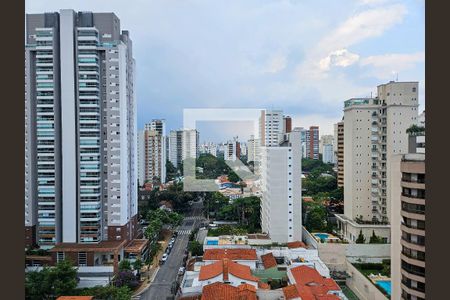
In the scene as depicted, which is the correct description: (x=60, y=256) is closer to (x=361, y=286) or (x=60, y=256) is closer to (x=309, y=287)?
(x=309, y=287)

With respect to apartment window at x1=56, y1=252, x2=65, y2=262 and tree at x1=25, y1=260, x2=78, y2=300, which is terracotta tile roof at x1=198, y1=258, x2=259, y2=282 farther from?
apartment window at x1=56, y1=252, x2=65, y2=262

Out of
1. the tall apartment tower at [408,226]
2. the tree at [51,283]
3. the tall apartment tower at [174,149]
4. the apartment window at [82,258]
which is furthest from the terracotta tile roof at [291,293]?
the tall apartment tower at [174,149]

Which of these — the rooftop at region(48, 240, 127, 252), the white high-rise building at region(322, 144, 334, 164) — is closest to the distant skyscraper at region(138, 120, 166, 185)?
the rooftop at region(48, 240, 127, 252)

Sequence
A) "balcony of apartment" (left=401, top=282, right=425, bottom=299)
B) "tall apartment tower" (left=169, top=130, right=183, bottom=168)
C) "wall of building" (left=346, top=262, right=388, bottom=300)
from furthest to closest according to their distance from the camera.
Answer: "tall apartment tower" (left=169, top=130, right=183, bottom=168), "wall of building" (left=346, top=262, right=388, bottom=300), "balcony of apartment" (left=401, top=282, right=425, bottom=299)

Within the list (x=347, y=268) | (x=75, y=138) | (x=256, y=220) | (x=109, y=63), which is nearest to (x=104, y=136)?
(x=75, y=138)

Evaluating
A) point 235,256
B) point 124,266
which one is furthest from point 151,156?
point 235,256

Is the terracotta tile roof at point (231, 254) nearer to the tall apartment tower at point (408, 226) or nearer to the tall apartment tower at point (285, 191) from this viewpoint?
the tall apartment tower at point (285, 191)
